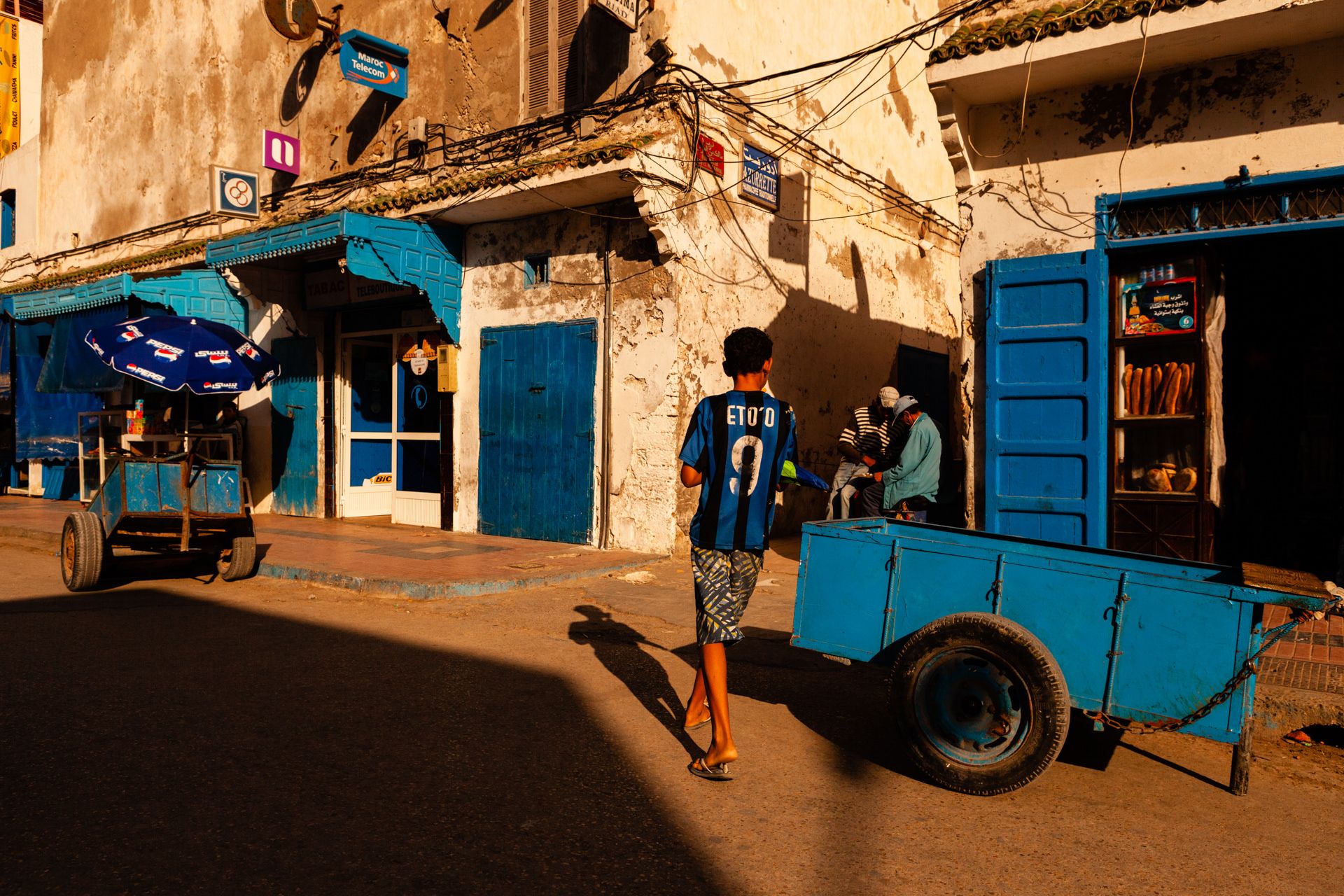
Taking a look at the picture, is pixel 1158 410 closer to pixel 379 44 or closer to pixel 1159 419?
pixel 1159 419

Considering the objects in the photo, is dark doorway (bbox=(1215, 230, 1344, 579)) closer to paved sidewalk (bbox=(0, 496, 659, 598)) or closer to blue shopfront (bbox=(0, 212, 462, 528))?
paved sidewalk (bbox=(0, 496, 659, 598))

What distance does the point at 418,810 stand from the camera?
3332 mm

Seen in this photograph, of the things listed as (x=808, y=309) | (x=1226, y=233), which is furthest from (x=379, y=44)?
(x=1226, y=233)

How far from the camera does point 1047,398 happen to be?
7.73 meters

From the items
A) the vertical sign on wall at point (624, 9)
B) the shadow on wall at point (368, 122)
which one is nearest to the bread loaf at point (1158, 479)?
the vertical sign on wall at point (624, 9)

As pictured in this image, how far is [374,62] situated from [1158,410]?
33.8ft

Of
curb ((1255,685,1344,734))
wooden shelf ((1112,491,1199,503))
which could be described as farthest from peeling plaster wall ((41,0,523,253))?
curb ((1255,685,1344,734))

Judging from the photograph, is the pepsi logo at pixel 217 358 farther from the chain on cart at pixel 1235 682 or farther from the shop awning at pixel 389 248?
the chain on cart at pixel 1235 682

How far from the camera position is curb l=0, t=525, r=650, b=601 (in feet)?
26.2

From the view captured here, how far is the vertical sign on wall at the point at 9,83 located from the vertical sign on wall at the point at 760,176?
62.2 ft

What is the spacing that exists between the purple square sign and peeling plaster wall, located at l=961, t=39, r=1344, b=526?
10.3m

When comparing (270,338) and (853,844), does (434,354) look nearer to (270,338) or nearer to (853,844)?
(270,338)

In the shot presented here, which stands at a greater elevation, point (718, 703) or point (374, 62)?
point (374, 62)

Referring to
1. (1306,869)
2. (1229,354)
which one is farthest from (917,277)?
(1306,869)
